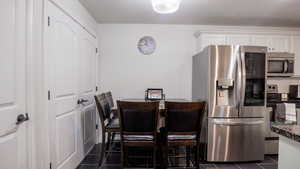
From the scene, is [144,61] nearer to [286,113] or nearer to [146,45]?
[146,45]

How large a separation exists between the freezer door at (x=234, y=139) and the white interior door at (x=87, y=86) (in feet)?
6.27

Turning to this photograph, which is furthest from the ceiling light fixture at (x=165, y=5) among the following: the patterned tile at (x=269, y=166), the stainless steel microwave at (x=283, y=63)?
the patterned tile at (x=269, y=166)

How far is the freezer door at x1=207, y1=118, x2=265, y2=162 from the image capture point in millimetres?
2670

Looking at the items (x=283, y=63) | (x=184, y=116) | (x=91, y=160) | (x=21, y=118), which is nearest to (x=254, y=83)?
(x=283, y=63)

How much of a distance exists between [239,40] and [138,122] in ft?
8.31

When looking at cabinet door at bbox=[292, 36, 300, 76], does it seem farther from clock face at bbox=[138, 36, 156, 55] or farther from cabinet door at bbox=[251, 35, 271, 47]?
clock face at bbox=[138, 36, 156, 55]

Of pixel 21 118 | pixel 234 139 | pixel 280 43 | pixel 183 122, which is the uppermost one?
pixel 280 43

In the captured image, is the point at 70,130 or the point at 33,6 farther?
the point at 70,130

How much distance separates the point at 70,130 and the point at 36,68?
99cm

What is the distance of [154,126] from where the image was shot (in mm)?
2068

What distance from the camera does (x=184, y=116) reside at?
81.4 inches

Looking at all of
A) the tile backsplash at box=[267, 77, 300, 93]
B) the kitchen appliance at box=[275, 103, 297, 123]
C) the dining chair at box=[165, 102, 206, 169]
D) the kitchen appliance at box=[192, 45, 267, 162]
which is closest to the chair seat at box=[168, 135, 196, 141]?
the dining chair at box=[165, 102, 206, 169]

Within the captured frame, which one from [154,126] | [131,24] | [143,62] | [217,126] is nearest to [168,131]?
[154,126]

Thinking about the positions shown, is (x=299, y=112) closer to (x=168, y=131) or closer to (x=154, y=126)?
(x=168, y=131)
